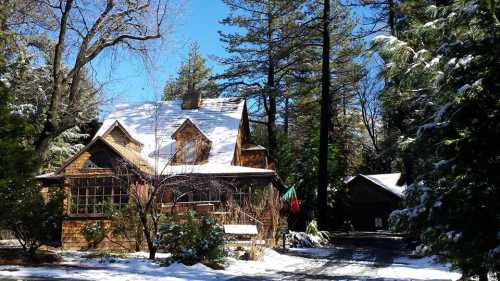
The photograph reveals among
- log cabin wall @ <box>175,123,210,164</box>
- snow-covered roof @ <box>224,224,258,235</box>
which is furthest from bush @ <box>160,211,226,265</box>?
log cabin wall @ <box>175,123,210,164</box>

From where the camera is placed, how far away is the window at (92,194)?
22469 millimetres

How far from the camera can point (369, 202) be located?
52.6 metres

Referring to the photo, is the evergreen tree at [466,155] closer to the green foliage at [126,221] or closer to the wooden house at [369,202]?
the green foliage at [126,221]

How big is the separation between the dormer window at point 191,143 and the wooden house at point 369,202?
27.3m

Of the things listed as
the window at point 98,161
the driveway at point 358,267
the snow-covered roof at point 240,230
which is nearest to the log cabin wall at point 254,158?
the driveway at point 358,267

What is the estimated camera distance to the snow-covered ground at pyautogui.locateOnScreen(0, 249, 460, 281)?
41.7 feet

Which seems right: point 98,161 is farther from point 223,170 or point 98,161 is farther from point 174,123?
point 174,123

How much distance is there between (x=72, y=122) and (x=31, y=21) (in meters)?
3.24

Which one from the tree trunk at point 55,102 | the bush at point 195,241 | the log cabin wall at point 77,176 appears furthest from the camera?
the log cabin wall at point 77,176

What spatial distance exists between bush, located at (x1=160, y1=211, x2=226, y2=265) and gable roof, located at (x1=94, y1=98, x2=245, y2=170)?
31.3 ft

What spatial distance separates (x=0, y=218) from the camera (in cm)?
1255

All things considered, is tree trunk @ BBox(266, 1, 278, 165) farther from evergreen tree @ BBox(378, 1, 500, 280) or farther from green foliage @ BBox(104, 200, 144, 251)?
evergreen tree @ BBox(378, 1, 500, 280)

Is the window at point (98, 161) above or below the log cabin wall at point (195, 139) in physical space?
below

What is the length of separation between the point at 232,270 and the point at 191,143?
40.1 ft
